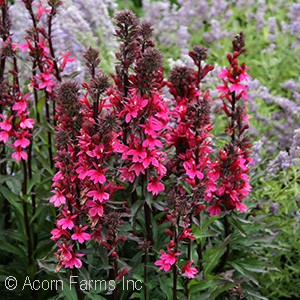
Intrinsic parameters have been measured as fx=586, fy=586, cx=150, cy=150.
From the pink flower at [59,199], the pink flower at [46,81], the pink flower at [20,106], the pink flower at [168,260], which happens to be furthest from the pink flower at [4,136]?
the pink flower at [168,260]

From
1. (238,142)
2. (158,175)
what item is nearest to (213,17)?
(238,142)

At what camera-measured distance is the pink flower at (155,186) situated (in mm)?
2393

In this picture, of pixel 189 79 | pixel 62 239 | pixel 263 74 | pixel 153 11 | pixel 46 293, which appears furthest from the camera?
pixel 153 11

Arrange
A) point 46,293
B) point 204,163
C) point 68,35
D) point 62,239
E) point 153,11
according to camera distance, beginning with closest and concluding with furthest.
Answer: point 62,239
point 204,163
point 46,293
point 68,35
point 153,11

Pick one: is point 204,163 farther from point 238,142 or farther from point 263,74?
point 263,74

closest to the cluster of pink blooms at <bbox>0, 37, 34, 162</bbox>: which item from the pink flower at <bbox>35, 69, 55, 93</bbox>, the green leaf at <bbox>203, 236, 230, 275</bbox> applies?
the pink flower at <bbox>35, 69, 55, 93</bbox>

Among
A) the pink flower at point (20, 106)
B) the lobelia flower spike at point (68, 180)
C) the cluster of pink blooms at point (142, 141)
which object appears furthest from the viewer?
the pink flower at point (20, 106)

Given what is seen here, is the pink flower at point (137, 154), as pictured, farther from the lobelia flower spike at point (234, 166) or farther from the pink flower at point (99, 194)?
the lobelia flower spike at point (234, 166)

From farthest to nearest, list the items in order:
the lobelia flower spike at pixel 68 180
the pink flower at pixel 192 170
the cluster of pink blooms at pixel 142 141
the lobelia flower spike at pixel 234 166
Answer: the lobelia flower spike at pixel 234 166 < the pink flower at pixel 192 170 < the cluster of pink blooms at pixel 142 141 < the lobelia flower spike at pixel 68 180

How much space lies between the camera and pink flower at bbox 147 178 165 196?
2.39 meters

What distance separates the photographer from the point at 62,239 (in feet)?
7.59

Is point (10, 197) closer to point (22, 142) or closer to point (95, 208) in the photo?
point (22, 142)

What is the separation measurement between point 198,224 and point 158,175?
0.28 m

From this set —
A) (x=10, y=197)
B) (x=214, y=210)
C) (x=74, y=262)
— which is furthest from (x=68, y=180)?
(x=214, y=210)
